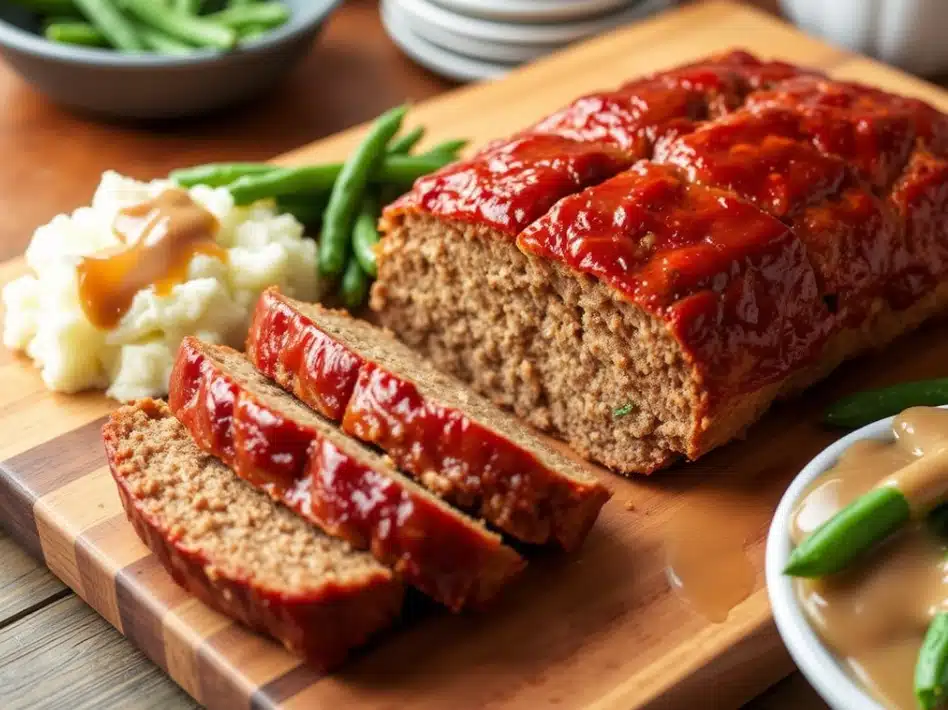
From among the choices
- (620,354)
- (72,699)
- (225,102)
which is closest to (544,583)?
(620,354)

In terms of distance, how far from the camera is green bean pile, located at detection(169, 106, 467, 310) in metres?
6.51

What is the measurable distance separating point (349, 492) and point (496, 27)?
4839 mm

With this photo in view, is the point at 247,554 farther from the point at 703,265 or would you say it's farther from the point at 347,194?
the point at 347,194

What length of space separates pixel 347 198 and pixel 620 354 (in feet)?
6.50

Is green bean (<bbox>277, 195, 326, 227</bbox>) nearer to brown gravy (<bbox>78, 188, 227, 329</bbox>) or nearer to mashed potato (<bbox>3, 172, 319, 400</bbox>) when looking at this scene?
mashed potato (<bbox>3, 172, 319, 400</bbox>)

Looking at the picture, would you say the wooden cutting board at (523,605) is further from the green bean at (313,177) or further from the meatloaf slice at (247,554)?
the green bean at (313,177)

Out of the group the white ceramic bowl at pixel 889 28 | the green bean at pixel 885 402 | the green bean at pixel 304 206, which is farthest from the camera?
the white ceramic bowl at pixel 889 28

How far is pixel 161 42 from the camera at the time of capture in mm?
8172

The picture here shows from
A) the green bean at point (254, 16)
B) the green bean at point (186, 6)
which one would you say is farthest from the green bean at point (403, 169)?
the green bean at point (186, 6)

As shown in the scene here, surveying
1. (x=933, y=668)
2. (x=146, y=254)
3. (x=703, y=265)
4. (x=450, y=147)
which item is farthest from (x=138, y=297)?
(x=933, y=668)

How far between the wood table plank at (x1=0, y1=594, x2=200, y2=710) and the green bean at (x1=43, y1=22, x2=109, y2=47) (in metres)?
4.09

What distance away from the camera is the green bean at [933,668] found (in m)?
3.72

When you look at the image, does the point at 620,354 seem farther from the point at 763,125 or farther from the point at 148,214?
the point at 148,214

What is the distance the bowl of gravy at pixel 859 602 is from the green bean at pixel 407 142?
11.2 ft
